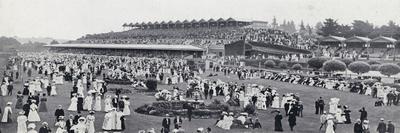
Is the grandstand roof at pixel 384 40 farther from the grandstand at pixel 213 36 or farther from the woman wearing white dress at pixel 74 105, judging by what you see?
the woman wearing white dress at pixel 74 105

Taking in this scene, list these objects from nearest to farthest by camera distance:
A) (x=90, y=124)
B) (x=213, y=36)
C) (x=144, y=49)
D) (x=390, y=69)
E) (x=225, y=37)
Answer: (x=90, y=124) → (x=390, y=69) → (x=144, y=49) → (x=225, y=37) → (x=213, y=36)

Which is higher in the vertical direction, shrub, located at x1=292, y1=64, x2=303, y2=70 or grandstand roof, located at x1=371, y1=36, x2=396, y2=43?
grandstand roof, located at x1=371, y1=36, x2=396, y2=43

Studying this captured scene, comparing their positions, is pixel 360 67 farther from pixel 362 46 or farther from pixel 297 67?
pixel 362 46

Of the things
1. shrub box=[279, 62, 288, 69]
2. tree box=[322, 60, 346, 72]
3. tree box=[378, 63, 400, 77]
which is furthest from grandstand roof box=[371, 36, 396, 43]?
tree box=[378, 63, 400, 77]

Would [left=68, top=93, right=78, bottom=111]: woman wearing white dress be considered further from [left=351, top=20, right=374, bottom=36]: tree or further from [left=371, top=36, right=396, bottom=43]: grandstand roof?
[left=351, top=20, right=374, bottom=36]: tree

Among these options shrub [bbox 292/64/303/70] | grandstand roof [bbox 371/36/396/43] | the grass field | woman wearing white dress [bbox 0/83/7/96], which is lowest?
the grass field

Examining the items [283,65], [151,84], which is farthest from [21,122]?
[283,65]

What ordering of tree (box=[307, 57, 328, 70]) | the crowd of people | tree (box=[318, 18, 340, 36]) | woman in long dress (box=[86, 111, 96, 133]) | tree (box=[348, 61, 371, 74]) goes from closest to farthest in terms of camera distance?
woman in long dress (box=[86, 111, 96, 133])
tree (box=[348, 61, 371, 74])
tree (box=[307, 57, 328, 70])
the crowd of people
tree (box=[318, 18, 340, 36])

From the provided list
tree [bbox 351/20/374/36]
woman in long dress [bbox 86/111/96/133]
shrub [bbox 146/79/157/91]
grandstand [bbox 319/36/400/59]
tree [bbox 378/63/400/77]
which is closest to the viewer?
woman in long dress [bbox 86/111/96/133]

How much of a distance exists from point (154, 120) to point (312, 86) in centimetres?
2009

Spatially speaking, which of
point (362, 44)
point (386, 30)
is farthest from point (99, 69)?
point (386, 30)

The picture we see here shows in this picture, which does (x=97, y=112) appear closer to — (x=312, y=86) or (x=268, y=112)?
(x=268, y=112)

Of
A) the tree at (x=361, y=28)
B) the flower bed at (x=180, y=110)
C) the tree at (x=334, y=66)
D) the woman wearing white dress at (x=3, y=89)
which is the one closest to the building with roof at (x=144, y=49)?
the tree at (x=334, y=66)

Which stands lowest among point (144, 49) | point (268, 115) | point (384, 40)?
point (268, 115)
